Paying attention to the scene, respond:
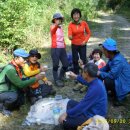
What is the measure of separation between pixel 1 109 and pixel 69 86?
2.01 meters

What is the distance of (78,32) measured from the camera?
7.27 meters

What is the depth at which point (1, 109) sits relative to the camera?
585 centimetres

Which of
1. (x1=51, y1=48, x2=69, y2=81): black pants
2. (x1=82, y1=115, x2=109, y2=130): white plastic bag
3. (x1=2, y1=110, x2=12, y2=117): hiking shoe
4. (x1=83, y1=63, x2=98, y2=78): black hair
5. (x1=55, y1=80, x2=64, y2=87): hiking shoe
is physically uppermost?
(x1=83, y1=63, x2=98, y2=78): black hair

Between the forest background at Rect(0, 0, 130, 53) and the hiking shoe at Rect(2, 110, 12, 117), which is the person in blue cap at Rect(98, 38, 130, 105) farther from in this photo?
the forest background at Rect(0, 0, 130, 53)

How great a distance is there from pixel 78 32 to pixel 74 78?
1.95 meters

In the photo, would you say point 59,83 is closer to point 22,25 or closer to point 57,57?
point 57,57

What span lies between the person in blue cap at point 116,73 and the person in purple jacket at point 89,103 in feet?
3.96

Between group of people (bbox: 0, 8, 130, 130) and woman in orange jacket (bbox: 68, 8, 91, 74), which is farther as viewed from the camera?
woman in orange jacket (bbox: 68, 8, 91, 74)

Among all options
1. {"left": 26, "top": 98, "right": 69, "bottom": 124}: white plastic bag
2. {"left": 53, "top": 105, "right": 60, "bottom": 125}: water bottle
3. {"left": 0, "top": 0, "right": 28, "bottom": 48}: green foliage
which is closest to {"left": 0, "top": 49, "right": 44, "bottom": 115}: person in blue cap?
{"left": 26, "top": 98, "right": 69, "bottom": 124}: white plastic bag

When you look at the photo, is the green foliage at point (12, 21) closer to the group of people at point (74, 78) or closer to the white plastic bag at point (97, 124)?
the group of people at point (74, 78)

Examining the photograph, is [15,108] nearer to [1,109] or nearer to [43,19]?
[1,109]

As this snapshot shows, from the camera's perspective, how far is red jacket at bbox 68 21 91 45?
23.8 ft

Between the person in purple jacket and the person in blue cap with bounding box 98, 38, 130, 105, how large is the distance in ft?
3.96

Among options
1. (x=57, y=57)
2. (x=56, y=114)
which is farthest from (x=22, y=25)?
(x=56, y=114)
